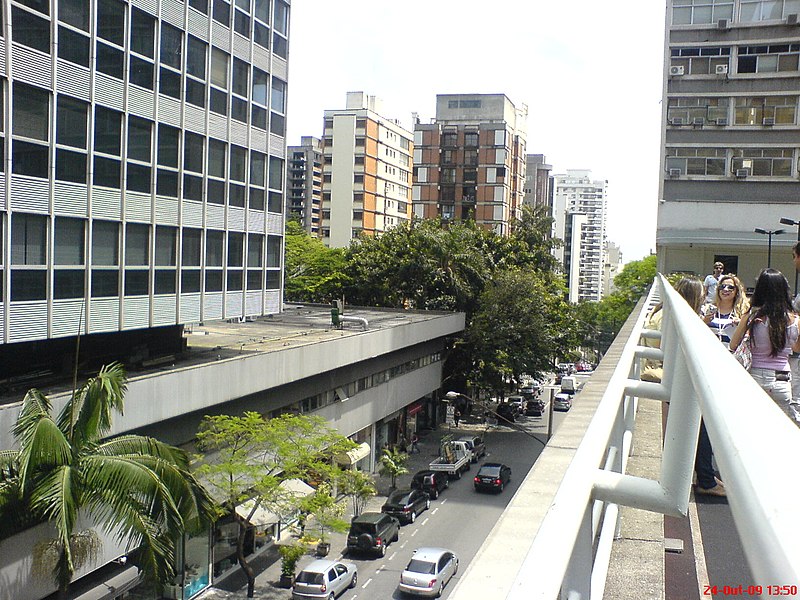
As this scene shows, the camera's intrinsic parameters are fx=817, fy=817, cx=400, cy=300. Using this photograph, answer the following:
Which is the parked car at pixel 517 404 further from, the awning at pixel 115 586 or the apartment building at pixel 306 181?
the apartment building at pixel 306 181

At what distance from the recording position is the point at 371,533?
23.2 meters

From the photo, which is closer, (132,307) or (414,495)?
(132,307)

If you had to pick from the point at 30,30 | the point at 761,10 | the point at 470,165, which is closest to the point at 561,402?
the point at 470,165

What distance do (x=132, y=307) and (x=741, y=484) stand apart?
16538mm

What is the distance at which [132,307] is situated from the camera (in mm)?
16266

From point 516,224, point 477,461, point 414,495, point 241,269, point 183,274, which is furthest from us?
point 516,224

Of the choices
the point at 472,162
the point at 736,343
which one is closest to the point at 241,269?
the point at 736,343

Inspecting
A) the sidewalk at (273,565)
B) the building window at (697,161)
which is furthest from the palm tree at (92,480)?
the building window at (697,161)

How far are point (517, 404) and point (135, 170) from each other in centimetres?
3364

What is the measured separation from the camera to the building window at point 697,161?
111 ft

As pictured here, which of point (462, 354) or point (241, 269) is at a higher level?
point (241, 269)

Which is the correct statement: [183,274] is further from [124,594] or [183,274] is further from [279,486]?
[124,594]

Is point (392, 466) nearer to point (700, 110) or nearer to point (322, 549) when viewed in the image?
point (322, 549)

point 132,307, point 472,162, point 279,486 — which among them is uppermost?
point 472,162
